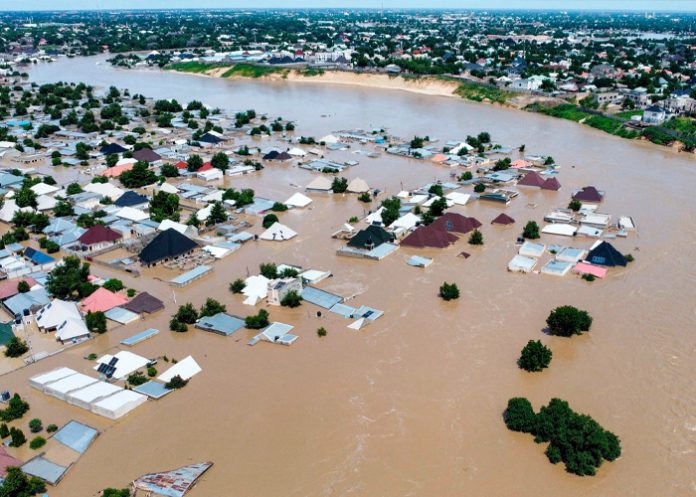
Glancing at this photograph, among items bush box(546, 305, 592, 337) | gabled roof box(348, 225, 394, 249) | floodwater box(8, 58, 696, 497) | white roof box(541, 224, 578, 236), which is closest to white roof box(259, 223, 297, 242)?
floodwater box(8, 58, 696, 497)

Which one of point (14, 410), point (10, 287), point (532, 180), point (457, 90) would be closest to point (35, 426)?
point (14, 410)

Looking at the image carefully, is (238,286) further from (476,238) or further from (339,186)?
(339,186)

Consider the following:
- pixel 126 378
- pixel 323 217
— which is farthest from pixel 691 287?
pixel 126 378

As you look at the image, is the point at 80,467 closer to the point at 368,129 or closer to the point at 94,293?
the point at 94,293

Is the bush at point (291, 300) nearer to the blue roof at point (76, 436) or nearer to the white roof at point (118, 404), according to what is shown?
the white roof at point (118, 404)

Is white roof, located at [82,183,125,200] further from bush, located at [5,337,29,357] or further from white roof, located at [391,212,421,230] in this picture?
white roof, located at [391,212,421,230]

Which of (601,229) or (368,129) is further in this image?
(368,129)
